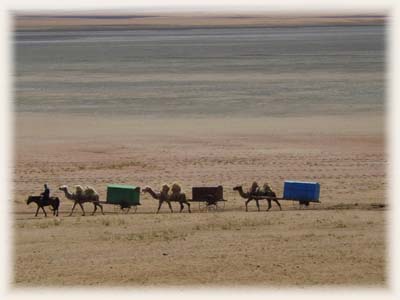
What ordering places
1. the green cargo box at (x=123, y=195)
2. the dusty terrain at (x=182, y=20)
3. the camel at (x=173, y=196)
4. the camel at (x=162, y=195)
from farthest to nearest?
the dusty terrain at (x=182, y=20) → the camel at (x=162, y=195) → the camel at (x=173, y=196) → the green cargo box at (x=123, y=195)

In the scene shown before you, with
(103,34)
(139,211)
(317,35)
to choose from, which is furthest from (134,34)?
(139,211)

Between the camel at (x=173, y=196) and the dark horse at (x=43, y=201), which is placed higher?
the camel at (x=173, y=196)

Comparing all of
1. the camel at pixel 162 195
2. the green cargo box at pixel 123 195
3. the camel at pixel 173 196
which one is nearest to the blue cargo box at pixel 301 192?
the camel at pixel 173 196

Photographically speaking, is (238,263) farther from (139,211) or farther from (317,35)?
(317,35)

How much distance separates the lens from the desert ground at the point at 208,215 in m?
17.4

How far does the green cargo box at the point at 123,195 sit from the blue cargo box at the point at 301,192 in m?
2.94

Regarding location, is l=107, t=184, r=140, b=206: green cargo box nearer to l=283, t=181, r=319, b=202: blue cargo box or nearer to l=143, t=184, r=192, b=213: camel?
l=143, t=184, r=192, b=213: camel

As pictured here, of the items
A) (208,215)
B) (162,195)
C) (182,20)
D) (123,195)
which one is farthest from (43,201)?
(182,20)

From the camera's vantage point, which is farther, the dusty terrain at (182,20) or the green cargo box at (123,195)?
the dusty terrain at (182,20)

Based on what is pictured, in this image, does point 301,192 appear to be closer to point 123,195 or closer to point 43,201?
point 123,195

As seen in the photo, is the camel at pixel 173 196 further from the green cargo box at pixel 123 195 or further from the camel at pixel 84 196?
the camel at pixel 84 196

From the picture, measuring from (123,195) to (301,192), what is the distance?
3.50 m

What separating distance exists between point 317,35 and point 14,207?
242 ft

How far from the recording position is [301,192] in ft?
70.6
